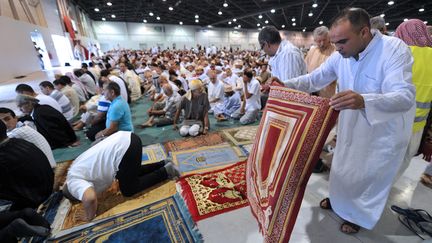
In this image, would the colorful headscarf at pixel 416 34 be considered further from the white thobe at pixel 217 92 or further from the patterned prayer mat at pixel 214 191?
the white thobe at pixel 217 92

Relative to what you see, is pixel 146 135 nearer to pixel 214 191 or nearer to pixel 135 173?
pixel 135 173

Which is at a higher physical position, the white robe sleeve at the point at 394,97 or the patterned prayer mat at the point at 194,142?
the white robe sleeve at the point at 394,97

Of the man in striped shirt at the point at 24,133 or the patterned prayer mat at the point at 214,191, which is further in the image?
the man in striped shirt at the point at 24,133

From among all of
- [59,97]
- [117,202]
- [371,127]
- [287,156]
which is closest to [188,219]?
[117,202]

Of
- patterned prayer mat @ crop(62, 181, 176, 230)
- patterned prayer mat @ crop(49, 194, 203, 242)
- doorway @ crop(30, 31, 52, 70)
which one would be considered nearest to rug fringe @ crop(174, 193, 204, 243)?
patterned prayer mat @ crop(49, 194, 203, 242)

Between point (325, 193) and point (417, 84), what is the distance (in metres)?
1.29

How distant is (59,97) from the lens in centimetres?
479

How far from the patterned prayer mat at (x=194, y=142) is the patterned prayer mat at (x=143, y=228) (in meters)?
1.51

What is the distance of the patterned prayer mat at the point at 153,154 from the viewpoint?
338 cm

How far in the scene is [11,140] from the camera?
6.77 feet

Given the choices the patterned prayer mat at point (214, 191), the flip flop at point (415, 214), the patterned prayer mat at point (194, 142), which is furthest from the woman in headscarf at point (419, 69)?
the patterned prayer mat at point (194, 142)

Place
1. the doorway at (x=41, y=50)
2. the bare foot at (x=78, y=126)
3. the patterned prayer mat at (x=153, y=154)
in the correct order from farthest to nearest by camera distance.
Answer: the doorway at (x=41, y=50)
the bare foot at (x=78, y=126)
the patterned prayer mat at (x=153, y=154)

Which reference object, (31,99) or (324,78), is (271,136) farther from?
(31,99)

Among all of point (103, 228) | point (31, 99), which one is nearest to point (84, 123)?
point (31, 99)
